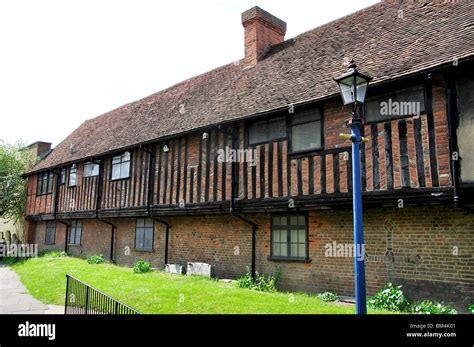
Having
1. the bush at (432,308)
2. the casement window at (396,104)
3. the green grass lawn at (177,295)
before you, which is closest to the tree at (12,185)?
the green grass lawn at (177,295)

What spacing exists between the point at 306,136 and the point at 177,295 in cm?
465

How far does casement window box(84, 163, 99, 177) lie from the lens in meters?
16.9

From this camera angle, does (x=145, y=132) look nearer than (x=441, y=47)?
No

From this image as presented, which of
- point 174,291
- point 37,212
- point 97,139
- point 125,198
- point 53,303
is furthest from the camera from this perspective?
point 37,212

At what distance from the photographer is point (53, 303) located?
9688 mm

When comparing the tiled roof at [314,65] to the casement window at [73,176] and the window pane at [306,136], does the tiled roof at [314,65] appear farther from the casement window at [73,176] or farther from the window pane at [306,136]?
the casement window at [73,176]

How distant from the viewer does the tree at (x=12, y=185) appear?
2383 cm

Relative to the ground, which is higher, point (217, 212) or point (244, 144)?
point (244, 144)

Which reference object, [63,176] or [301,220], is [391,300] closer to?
[301,220]

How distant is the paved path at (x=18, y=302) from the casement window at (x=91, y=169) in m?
5.01

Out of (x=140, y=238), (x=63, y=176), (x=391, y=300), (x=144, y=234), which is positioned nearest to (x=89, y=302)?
(x=391, y=300)

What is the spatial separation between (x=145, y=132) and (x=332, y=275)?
29.8 feet

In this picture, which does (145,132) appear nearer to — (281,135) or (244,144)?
(244,144)
